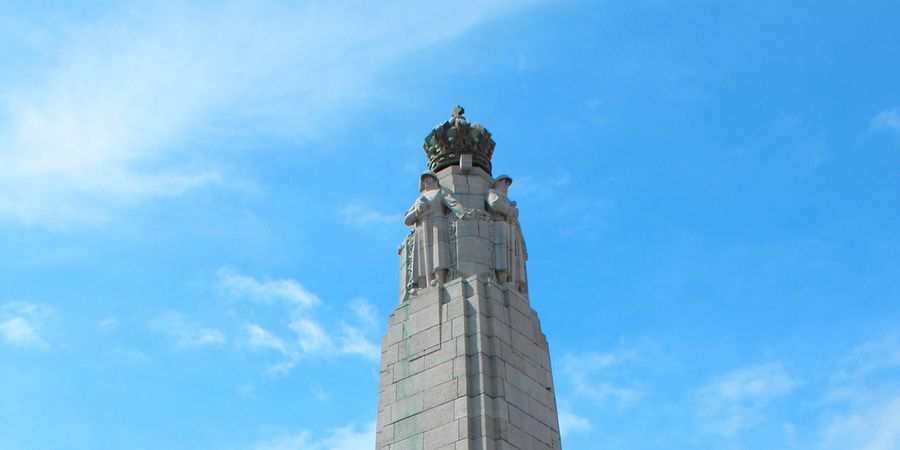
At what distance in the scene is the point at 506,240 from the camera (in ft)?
64.3

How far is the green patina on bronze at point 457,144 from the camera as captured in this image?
21.1 m

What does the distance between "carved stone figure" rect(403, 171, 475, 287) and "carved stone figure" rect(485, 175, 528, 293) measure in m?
0.64

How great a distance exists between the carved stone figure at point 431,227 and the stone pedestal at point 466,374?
0.42 metres

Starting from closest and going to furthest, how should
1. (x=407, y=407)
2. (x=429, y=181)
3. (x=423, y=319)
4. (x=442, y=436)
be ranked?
(x=442, y=436)
(x=407, y=407)
(x=423, y=319)
(x=429, y=181)

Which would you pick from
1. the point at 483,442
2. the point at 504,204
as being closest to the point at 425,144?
the point at 504,204

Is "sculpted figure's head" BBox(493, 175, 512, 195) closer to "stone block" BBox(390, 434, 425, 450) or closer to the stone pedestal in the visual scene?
the stone pedestal

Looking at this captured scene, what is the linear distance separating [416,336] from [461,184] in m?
3.57

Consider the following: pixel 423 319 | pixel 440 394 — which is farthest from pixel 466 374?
pixel 423 319

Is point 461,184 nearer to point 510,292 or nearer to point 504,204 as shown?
point 504,204

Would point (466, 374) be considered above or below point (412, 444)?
above

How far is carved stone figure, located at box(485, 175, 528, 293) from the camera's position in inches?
763

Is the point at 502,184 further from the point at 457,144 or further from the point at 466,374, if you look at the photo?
the point at 466,374

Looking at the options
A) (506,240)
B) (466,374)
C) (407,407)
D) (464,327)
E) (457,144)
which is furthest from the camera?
(457,144)

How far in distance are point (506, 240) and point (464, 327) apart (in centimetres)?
255
